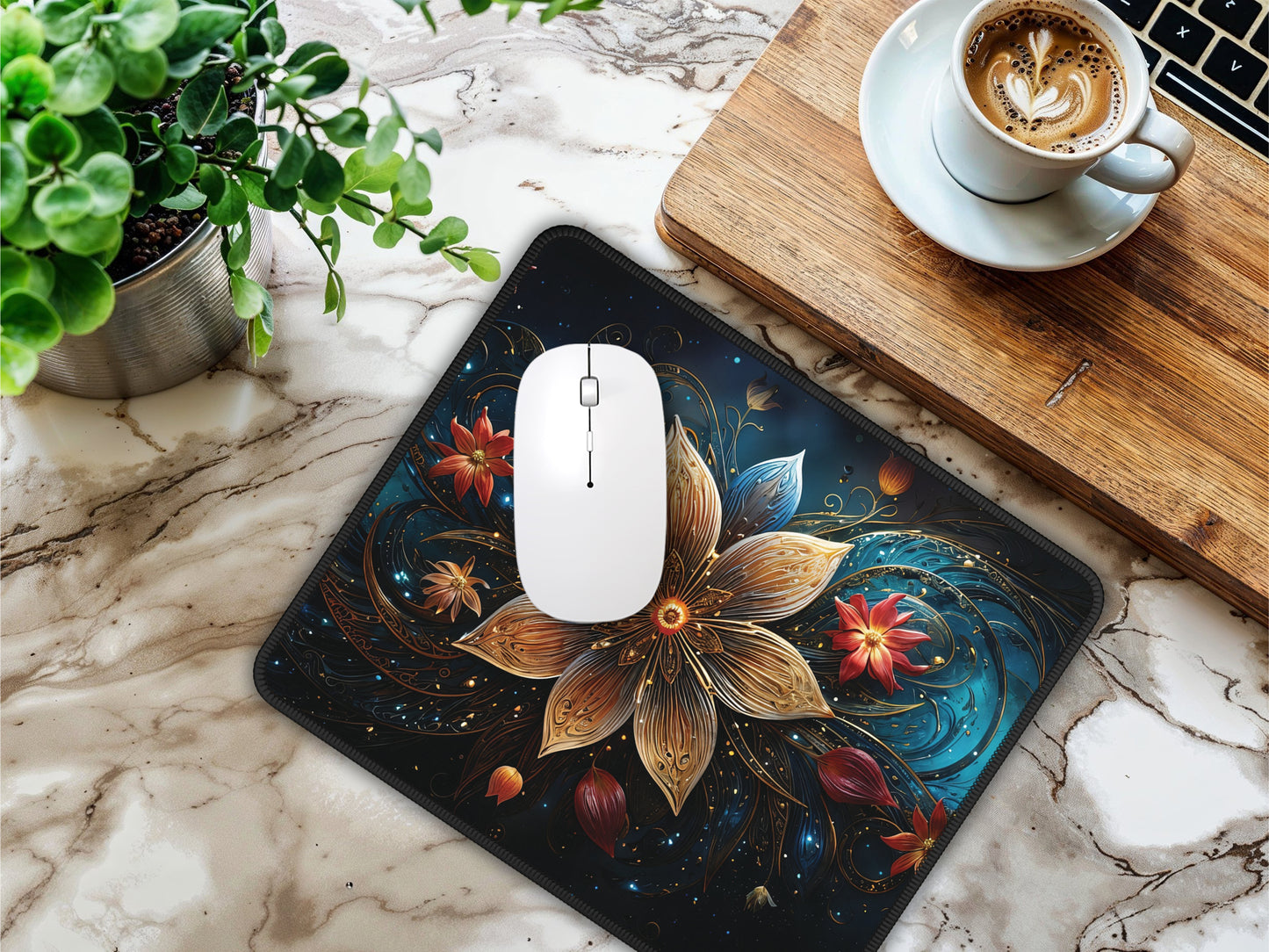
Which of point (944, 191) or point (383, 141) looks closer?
point (383, 141)

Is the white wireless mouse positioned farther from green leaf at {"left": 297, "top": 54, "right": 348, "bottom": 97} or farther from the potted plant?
green leaf at {"left": 297, "top": 54, "right": 348, "bottom": 97}

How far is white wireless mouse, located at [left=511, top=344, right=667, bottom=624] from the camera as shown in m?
0.59

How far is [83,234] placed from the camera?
0.88ft

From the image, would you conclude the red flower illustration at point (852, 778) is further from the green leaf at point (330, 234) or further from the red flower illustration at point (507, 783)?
the green leaf at point (330, 234)

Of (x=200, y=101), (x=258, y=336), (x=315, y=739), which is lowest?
(x=315, y=739)

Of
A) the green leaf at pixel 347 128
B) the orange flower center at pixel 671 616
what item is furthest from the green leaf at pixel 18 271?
the orange flower center at pixel 671 616

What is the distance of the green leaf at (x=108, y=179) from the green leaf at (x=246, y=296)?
134 millimetres

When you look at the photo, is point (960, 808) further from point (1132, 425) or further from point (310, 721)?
point (310, 721)

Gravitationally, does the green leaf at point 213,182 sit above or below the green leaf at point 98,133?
below

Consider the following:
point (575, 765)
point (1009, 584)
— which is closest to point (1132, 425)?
point (1009, 584)

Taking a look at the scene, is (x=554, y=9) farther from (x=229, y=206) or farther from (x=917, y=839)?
(x=917, y=839)

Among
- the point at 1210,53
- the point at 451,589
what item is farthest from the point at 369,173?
the point at 1210,53

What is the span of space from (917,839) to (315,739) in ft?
1.52

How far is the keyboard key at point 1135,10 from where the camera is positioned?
58 centimetres
